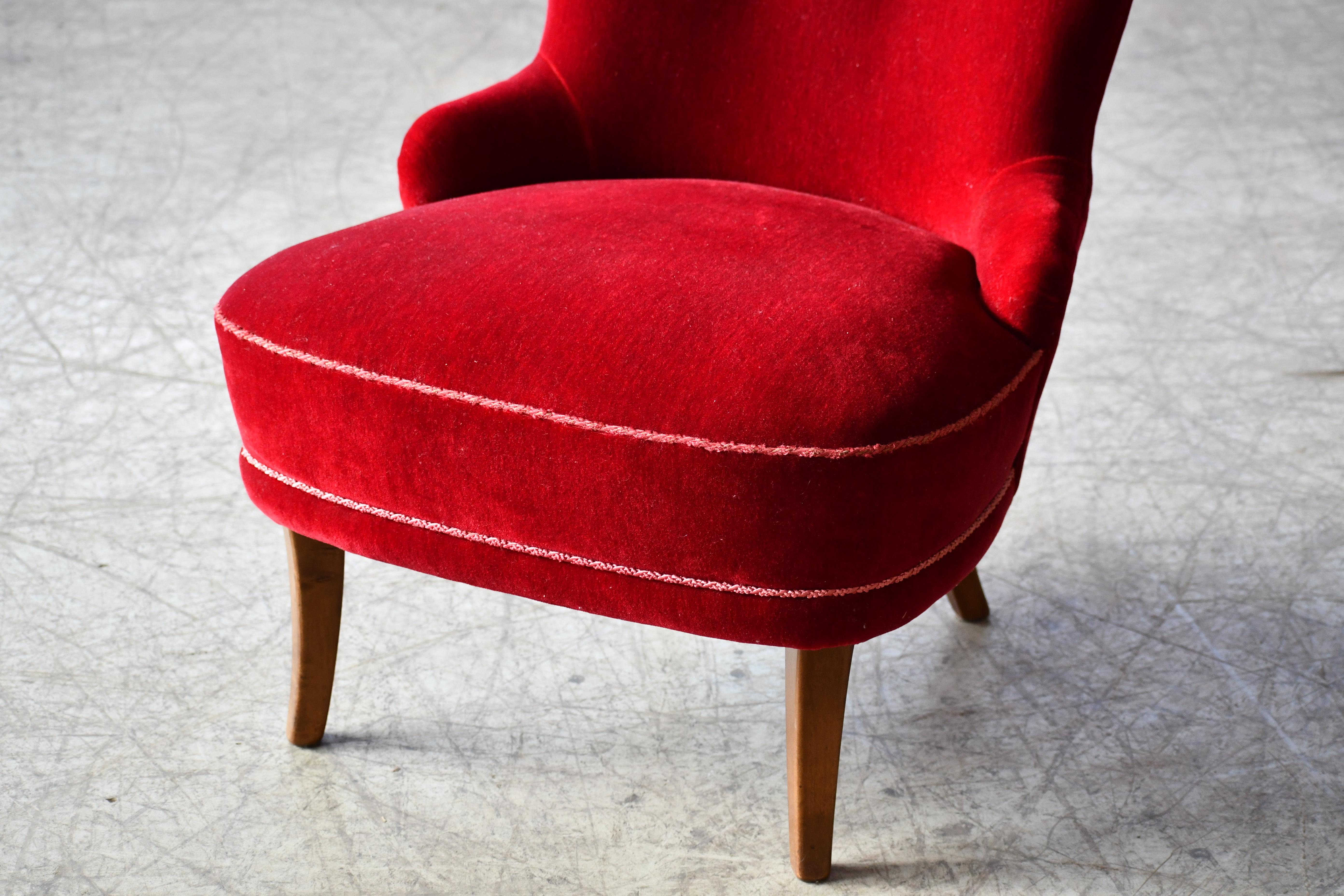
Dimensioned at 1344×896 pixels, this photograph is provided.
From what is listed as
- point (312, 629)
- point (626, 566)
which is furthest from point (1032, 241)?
point (312, 629)

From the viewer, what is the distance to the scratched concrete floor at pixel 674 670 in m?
1.08

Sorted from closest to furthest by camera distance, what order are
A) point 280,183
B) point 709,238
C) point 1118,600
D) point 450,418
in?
point 450,418, point 709,238, point 1118,600, point 280,183

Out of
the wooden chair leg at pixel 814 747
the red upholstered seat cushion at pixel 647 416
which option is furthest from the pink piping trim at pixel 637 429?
the wooden chair leg at pixel 814 747

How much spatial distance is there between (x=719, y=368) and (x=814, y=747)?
11.9 inches

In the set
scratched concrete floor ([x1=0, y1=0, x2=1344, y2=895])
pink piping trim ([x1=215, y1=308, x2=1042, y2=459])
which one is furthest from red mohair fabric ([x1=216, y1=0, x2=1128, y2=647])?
scratched concrete floor ([x1=0, y1=0, x2=1344, y2=895])

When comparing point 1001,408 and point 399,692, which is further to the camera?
point 399,692

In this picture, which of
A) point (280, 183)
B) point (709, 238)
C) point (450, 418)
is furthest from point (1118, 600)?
point (280, 183)

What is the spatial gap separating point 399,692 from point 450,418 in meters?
0.45

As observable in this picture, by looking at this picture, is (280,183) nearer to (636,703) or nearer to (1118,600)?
(636,703)

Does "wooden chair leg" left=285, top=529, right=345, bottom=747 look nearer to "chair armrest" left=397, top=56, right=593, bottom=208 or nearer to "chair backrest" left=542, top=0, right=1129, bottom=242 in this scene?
"chair armrest" left=397, top=56, right=593, bottom=208

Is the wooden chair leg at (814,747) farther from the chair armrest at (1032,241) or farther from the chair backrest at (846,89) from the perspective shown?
the chair backrest at (846,89)

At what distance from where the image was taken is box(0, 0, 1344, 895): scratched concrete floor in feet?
3.55

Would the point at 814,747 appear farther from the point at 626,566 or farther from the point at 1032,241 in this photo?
the point at 1032,241

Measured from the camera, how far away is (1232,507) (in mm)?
1505
